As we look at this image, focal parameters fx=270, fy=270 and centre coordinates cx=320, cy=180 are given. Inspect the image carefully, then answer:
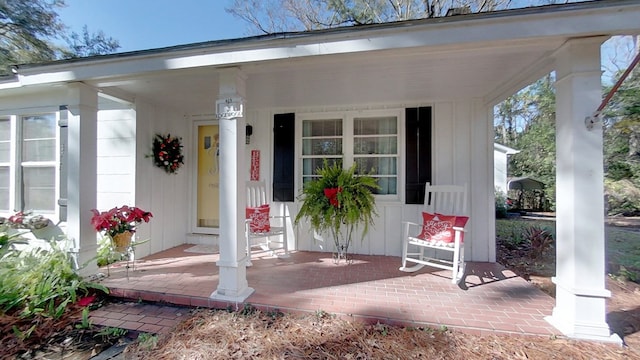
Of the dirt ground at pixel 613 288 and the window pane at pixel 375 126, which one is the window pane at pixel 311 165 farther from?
the dirt ground at pixel 613 288

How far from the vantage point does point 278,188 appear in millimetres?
4020

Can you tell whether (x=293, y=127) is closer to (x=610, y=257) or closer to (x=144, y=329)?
(x=144, y=329)

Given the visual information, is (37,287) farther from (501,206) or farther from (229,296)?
(501,206)

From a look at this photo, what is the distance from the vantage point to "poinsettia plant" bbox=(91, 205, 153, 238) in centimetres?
263

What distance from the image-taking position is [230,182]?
2.36 m

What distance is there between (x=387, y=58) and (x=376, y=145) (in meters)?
1.77

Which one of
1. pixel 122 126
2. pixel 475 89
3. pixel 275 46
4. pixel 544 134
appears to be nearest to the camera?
pixel 275 46

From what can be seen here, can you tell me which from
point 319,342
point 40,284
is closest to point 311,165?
point 319,342

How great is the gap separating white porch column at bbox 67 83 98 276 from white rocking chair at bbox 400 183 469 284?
342 cm

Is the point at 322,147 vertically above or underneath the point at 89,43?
underneath

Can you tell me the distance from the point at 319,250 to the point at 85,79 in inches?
130

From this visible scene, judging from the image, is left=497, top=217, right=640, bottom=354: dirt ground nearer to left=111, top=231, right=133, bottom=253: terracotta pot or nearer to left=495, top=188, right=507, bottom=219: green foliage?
left=111, top=231, right=133, bottom=253: terracotta pot

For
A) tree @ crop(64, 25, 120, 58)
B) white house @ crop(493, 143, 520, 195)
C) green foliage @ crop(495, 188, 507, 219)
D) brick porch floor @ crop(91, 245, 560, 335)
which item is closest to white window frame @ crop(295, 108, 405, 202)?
brick porch floor @ crop(91, 245, 560, 335)

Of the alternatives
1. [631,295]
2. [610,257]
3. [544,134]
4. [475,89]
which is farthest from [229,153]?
[544,134]
